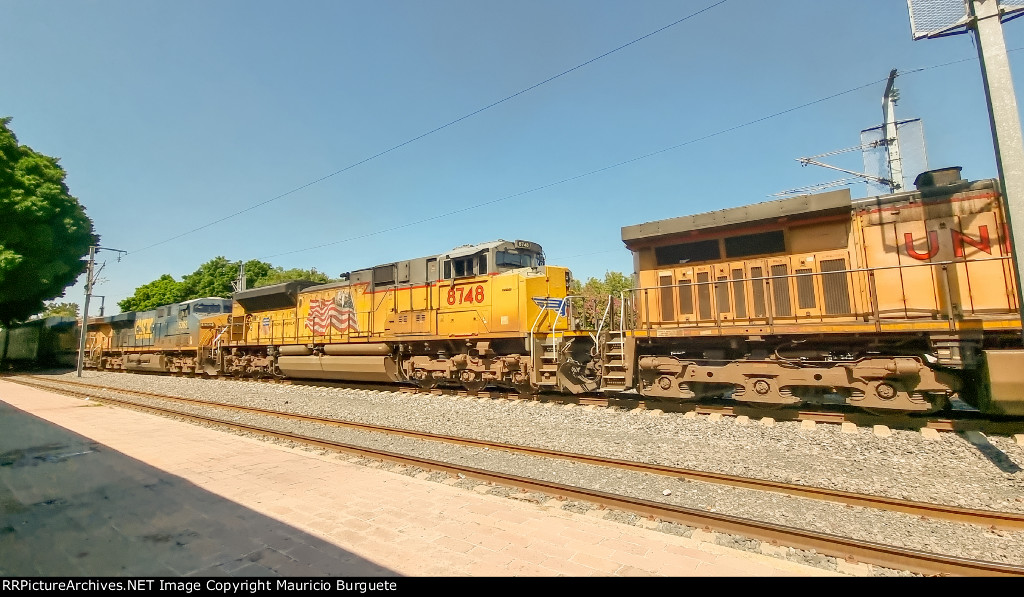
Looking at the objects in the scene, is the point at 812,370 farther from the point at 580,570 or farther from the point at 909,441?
the point at 580,570

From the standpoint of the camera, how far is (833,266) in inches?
302

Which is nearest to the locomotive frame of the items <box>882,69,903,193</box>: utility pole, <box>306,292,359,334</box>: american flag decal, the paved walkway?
<box>306,292,359,334</box>: american flag decal

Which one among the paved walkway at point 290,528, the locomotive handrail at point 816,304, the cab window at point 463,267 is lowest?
the paved walkway at point 290,528

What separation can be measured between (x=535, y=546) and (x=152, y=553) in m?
2.62

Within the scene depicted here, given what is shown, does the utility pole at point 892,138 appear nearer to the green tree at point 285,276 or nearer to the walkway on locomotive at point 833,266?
the walkway on locomotive at point 833,266

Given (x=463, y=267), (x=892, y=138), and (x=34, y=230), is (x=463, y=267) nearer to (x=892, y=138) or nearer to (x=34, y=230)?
(x=892, y=138)

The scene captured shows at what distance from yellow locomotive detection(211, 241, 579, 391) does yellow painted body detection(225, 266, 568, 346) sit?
0.03 m

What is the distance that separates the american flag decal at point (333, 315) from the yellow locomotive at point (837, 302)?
895cm

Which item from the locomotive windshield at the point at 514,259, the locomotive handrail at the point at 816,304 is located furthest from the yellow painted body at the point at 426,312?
the locomotive handrail at the point at 816,304

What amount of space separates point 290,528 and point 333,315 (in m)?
12.1

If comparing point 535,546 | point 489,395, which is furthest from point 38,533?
point 489,395

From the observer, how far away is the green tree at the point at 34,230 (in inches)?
812

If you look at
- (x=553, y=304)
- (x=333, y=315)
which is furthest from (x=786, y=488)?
(x=333, y=315)

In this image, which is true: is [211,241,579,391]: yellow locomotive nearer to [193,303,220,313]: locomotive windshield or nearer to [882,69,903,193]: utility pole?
[193,303,220,313]: locomotive windshield
